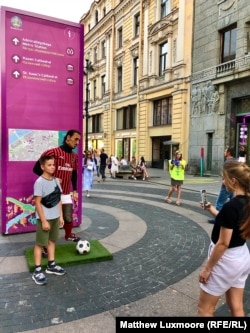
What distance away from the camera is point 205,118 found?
20.0 m

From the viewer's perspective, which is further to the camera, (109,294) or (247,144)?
(247,144)

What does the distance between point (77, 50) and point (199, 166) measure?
51.7 ft

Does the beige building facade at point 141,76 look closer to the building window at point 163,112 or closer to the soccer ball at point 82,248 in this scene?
the building window at point 163,112

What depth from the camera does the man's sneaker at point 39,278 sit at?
12.2 ft

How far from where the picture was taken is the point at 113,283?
12.4 feet

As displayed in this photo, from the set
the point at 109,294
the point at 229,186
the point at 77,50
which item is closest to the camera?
the point at 229,186

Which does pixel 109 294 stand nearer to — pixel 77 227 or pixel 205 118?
pixel 77 227

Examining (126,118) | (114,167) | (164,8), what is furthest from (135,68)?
(114,167)

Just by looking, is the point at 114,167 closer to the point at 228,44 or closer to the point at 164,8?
the point at 228,44

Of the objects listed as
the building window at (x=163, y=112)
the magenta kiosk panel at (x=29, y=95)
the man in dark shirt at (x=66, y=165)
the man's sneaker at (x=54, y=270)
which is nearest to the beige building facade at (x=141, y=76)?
the building window at (x=163, y=112)

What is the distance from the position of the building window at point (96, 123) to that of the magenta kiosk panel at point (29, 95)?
1269 inches

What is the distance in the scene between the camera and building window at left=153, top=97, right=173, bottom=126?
24266mm

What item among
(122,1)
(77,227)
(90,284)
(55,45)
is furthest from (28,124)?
(122,1)

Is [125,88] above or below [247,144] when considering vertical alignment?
above
